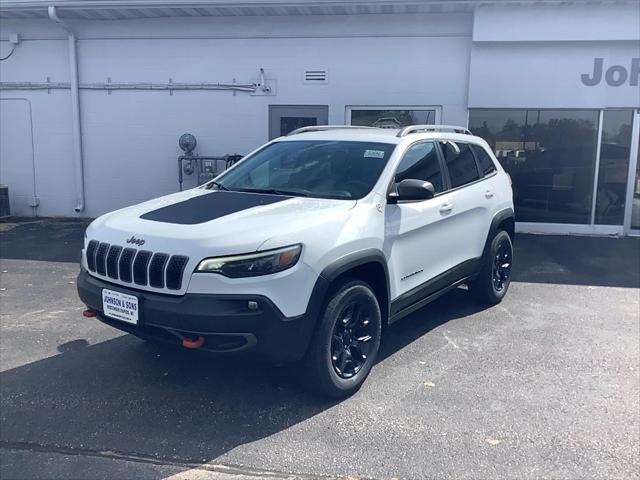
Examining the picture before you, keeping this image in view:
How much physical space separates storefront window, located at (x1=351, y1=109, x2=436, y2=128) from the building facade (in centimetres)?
3

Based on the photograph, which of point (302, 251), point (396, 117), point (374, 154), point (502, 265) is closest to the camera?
point (302, 251)

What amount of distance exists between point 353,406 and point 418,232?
4.87 feet

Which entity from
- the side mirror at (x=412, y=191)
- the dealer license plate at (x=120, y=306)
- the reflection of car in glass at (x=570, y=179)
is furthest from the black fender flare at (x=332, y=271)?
the reflection of car in glass at (x=570, y=179)

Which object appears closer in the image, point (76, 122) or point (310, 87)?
point (310, 87)

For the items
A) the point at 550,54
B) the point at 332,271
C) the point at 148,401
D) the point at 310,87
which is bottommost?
the point at 148,401

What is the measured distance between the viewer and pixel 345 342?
4082 millimetres

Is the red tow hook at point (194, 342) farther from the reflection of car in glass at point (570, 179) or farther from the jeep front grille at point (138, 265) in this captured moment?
the reflection of car in glass at point (570, 179)

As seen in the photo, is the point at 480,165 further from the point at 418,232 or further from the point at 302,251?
the point at 302,251

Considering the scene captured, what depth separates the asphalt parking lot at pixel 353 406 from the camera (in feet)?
10.9

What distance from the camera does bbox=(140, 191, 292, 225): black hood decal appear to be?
395 centimetres

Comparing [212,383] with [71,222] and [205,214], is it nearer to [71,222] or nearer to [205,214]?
[205,214]

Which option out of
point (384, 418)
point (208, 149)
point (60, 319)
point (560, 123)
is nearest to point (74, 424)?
point (384, 418)

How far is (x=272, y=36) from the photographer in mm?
10922

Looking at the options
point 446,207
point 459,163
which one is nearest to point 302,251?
point 446,207
